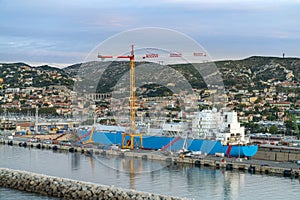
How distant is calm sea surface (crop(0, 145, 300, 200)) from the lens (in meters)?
12.0

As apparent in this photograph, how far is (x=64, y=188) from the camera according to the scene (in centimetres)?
1162

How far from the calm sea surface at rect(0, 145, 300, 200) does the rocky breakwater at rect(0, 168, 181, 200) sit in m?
0.35

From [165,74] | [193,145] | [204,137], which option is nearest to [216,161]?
[193,145]

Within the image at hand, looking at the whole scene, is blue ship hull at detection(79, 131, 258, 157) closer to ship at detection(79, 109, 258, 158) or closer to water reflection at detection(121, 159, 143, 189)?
ship at detection(79, 109, 258, 158)

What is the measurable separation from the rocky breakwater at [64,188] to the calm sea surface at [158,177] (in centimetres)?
35

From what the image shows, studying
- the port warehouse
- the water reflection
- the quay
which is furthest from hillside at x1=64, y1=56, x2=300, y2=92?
the water reflection

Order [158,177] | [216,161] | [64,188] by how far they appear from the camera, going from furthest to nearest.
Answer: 1. [216,161]
2. [158,177]
3. [64,188]

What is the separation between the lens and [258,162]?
1650 centimetres

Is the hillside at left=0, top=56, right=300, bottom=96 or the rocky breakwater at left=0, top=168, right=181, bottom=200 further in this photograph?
the hillside at left=0, top=56, right=300, bottom=96

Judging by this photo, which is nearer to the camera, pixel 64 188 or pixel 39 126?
pixel 64 188

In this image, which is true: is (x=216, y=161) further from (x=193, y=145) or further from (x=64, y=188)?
(x=64, y=188)

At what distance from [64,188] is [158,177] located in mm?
3010

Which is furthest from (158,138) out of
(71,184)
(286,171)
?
(71,184)

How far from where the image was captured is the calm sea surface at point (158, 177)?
474 inches
